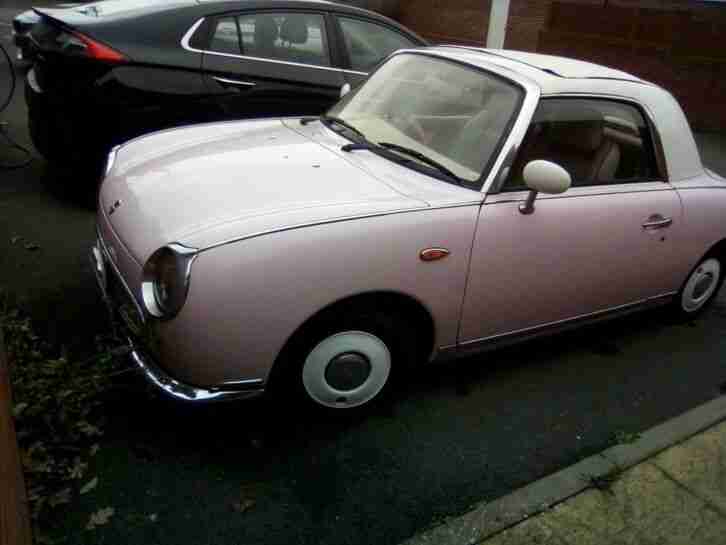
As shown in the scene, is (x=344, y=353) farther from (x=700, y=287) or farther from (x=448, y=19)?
(x=448, y=19)

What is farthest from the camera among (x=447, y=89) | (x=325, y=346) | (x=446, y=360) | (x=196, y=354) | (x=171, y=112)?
(x=171, y=112)

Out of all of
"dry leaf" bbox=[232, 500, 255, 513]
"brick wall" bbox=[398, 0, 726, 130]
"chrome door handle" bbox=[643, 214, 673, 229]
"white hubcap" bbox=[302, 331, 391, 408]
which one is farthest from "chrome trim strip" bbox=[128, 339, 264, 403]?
"brick wall" bbox=[398, 0, 726, 130]

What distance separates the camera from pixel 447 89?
134 inches

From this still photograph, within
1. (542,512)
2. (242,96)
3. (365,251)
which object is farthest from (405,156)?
(242,96)

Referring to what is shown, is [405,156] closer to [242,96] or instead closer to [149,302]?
[149,302]

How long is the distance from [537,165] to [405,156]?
26.1 inches

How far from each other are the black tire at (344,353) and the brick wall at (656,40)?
887 cm

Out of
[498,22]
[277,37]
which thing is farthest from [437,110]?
[498,22]

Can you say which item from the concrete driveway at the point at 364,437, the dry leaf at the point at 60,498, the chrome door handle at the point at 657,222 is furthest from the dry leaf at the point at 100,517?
the chrome door handle at the point at 657,222

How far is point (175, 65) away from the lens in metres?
4.65

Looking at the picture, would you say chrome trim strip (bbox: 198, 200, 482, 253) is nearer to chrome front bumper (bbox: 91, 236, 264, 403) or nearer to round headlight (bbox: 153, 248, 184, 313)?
round headlight (bbox: 153, 248, 184, 313)

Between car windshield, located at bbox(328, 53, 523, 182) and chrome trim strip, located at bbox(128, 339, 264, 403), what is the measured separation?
1.36 meters

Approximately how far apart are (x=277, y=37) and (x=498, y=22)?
7745 mm

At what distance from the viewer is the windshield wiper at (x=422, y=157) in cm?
302
